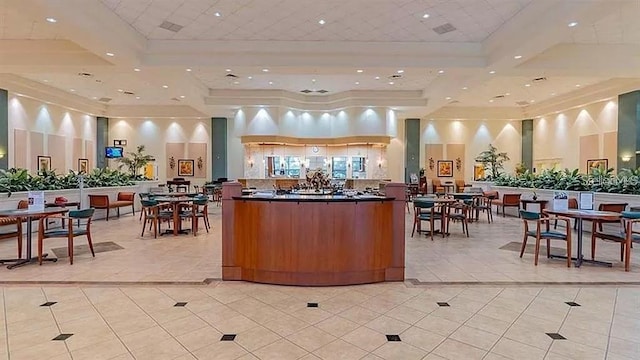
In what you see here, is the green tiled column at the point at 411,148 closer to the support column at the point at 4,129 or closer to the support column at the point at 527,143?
the support column at the point at 527,143

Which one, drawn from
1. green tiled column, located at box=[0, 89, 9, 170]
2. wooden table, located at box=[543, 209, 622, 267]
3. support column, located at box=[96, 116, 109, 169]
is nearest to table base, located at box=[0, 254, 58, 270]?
wooden table, located at box=[543, 209, 622, 267]

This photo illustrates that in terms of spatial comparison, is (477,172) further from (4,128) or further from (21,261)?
(4,128)

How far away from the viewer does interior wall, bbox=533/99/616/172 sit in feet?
44.1

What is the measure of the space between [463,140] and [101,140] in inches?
684

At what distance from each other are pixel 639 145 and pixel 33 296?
51.0 ft

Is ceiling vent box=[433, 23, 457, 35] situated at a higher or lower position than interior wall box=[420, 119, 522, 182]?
higher

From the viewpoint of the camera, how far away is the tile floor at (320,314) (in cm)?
306

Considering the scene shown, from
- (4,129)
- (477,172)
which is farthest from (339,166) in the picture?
(4,129)

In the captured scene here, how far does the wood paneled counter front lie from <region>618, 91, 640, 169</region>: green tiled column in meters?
11.6

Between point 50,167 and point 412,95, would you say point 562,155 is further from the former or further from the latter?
point 50,167

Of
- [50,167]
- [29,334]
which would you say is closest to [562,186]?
[29,334]

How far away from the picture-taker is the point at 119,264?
5.80 m

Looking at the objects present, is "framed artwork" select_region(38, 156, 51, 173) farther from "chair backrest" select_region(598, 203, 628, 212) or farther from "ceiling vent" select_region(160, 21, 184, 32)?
"chair backrest" select_region(598, 203, 628, 212)

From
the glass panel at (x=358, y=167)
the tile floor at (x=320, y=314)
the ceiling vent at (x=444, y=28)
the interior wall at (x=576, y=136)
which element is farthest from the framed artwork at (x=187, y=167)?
the interior wall at (x=576, y=136)
